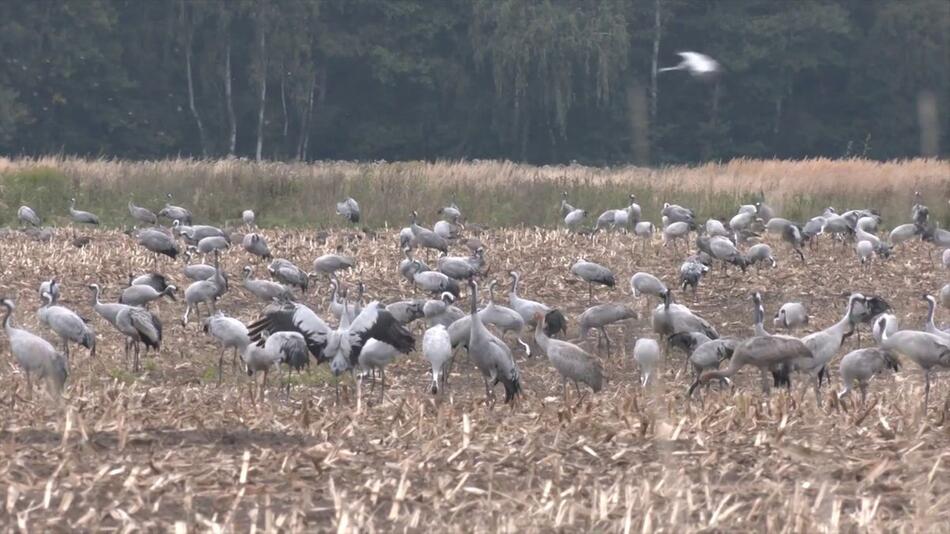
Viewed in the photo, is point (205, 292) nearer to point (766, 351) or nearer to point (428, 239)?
point (428, 239)

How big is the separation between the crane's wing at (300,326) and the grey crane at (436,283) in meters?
3.56

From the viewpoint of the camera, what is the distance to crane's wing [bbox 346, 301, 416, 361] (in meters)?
9.58

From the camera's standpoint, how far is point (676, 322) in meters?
11.7

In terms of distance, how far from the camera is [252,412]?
713 cm

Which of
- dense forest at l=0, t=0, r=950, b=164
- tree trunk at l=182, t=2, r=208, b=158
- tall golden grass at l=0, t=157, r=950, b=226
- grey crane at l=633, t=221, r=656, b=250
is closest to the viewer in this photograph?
grey crane at l=633, t=221, r=656, b=250

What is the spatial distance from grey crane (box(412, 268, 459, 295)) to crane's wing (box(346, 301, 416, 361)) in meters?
3.87

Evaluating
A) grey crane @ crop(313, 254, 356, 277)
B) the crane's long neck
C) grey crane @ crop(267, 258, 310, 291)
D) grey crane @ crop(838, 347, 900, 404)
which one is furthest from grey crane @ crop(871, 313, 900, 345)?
grey crane @ crop(313, 254, 356, 277)

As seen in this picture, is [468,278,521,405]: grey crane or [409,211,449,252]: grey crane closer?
[468,278,521,405]: grey crane

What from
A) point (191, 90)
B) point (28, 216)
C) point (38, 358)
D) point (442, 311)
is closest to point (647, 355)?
point (442, 311)

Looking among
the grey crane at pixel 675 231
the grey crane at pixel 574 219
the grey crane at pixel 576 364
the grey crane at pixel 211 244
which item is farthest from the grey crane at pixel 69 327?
the grey crane at pixel 574 219

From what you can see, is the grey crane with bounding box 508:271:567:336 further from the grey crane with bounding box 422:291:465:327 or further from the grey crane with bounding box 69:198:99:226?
the grey crane with bounding box 69:198:99:226

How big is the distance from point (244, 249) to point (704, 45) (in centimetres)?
2928

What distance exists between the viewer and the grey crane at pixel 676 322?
11570 millimetres

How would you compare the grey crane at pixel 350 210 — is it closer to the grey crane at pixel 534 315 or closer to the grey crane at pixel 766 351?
the grey crane at pixel 534 315
